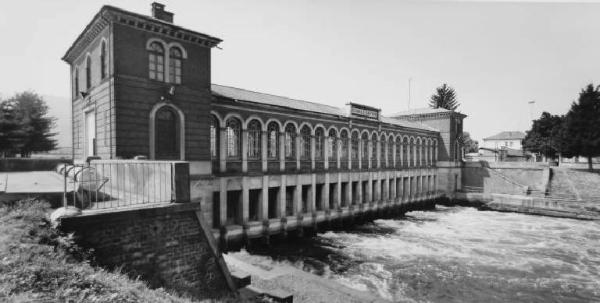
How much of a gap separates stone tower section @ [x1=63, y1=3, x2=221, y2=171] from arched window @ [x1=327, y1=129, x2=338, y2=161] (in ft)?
38.4

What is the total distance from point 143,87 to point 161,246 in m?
8.50

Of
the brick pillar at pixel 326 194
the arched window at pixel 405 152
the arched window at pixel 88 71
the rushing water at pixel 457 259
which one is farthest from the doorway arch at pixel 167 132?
the arched window at pixel 405 152

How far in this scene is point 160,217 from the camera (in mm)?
6949

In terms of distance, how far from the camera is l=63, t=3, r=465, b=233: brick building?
1277cm

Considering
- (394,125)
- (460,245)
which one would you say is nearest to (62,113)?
(394,125)

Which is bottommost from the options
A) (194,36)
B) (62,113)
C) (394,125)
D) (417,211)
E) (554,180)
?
(417,211)

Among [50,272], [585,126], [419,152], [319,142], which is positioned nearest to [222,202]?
[319,142]

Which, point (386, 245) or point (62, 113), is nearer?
point (386, 245)

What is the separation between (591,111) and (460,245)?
32.5 meters

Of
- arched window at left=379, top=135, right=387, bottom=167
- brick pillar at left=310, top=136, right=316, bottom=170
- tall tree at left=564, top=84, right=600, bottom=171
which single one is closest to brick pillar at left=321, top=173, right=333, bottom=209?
brick pillar at left=310, top=136, right=316, bottom=170

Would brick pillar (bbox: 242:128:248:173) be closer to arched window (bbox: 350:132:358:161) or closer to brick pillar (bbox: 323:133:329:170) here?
brick pillar (bbox: 323:133:329:170)

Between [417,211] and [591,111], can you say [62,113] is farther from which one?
[591,111]

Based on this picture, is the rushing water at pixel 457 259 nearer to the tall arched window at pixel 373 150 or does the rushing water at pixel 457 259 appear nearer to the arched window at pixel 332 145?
the arched window at pixel 332 145

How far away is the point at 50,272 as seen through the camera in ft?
16.4
